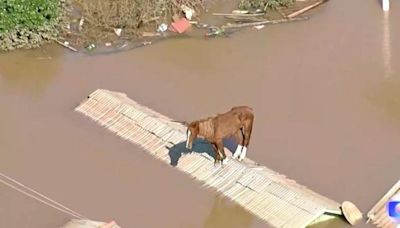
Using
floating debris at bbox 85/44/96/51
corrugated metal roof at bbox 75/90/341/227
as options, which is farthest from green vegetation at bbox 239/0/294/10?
corrugated metal roof at bbox 75/90/341/227

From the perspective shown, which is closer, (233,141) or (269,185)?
(269,185)

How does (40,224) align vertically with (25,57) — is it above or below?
below

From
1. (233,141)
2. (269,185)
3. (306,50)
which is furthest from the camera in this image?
(306,50)

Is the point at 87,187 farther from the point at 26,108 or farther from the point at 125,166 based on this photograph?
the point at 26,108

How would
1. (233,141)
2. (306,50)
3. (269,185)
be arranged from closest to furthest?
(269,185) → (233,141) → (306,50)

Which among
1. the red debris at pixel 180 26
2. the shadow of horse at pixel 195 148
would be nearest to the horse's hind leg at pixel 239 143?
the shadow of horse at pixel 195 148

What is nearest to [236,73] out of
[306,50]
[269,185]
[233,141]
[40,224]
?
[306,50]
